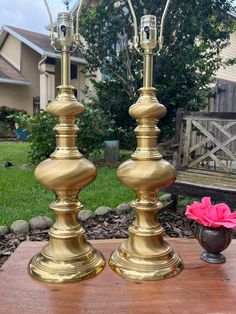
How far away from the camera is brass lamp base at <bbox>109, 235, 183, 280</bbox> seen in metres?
0.84

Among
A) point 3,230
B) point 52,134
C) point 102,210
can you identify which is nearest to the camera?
point 3,230

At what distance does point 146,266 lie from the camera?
850 millimetres

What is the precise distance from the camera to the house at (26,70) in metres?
11.2

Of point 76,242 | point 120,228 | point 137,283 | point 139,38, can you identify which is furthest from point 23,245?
point 120,228

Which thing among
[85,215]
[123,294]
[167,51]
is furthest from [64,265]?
[167,51]

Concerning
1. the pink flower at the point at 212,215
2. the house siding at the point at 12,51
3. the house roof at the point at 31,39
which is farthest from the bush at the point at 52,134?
the house siding at the point at 12,51

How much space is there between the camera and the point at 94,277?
0.85 metres

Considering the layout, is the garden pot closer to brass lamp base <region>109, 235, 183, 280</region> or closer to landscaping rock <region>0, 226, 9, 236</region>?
brass lamp base <region>109, 235, 183, 280</region>

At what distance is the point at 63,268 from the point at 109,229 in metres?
1.77

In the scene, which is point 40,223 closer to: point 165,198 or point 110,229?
point 110,229

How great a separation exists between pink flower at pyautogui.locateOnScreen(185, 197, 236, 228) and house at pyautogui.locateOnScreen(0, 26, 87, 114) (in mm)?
10481

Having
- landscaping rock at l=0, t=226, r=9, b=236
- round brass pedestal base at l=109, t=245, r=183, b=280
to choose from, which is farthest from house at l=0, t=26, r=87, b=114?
round brass pedestal base at l=109, t=245, r=183, b=280

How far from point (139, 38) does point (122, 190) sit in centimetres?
289

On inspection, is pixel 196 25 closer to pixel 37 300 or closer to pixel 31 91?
pixel 37 300
